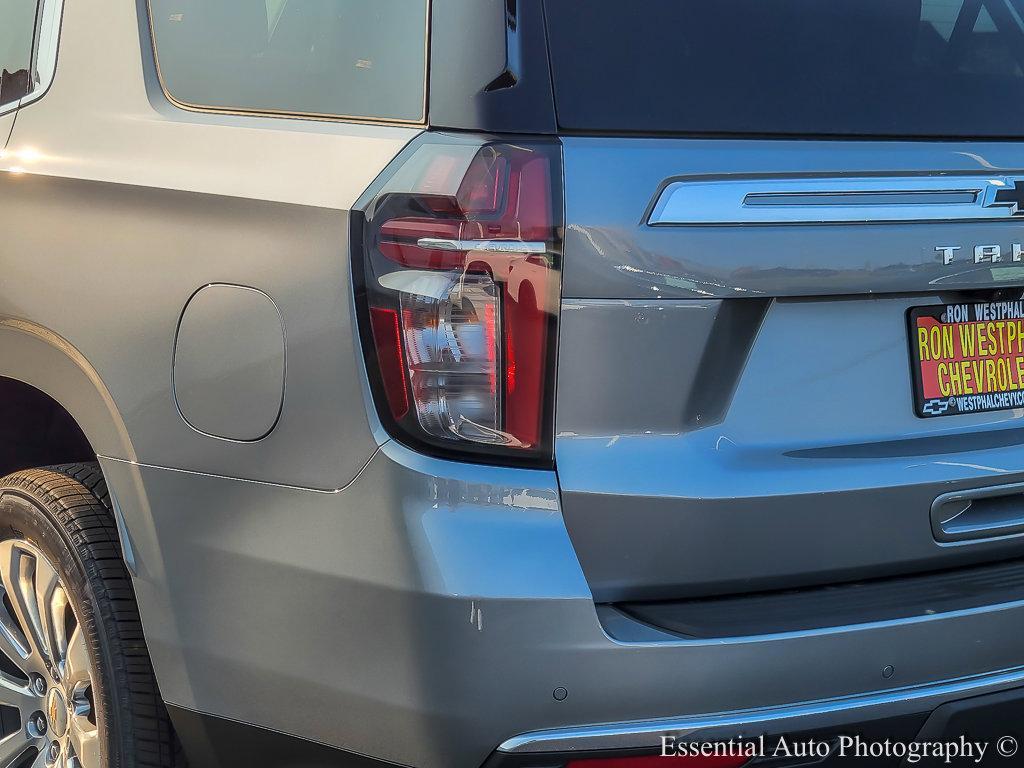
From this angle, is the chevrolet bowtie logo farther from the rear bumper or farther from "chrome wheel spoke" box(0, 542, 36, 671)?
"chrome wheel spoke" box(0, 542, 36, 671)

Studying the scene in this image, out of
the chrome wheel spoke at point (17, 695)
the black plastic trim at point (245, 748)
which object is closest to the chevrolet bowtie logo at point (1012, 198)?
the black plastic trim at point (245, 748)

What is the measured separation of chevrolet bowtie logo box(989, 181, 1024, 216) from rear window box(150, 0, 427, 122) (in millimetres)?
881

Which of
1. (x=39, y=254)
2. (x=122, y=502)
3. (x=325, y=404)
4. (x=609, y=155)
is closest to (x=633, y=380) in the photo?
(x=609, y=155)

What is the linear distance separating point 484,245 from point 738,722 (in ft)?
2.45

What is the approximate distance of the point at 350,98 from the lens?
5.73 ft

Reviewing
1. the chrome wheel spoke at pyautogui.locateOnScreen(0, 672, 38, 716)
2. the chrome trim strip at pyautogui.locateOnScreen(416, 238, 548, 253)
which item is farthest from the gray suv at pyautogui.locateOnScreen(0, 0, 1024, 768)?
the chrome wheel spoke at pyautogui.locateOnScreen(0, 672, 38, 716)

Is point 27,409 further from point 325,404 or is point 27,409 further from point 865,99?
point 865,99

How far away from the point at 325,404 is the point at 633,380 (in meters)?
0.43

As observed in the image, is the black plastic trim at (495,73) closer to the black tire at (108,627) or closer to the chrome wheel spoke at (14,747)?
the black tire at (108,627)

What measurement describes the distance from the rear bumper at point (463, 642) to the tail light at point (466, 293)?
62 mm

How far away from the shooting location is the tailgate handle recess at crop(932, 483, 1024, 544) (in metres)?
1.91

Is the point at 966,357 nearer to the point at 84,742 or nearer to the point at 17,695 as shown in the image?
the point at 84,742

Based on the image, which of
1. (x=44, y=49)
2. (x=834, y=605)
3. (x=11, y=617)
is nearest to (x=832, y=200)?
(x=834, y=605)

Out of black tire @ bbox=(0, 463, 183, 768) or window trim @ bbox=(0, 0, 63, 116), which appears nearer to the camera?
black tire @ bbox=(0, 463, 183, 768)
